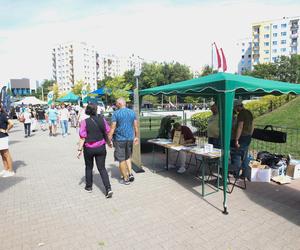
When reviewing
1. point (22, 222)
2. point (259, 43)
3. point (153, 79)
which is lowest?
point (22, 222)

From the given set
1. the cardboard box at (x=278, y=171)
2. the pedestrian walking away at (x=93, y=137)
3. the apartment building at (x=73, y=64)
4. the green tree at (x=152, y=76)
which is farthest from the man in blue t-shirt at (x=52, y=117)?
the apartment building at (x=73, y=64)

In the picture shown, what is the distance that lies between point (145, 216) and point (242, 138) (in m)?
2.90

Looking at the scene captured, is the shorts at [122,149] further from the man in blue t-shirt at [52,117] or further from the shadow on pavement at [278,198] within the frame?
the man in blue t-shirt at [52,117]

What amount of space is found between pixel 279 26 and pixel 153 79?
5788cm

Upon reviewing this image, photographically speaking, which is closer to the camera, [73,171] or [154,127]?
[73,171]

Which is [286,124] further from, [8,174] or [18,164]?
[8,174]

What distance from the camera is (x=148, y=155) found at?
8.84 metres

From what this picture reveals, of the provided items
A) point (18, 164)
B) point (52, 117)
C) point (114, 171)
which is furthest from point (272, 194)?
point (52, 117)

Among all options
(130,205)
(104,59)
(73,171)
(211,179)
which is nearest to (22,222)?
(130,205)

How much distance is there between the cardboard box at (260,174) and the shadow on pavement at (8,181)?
5239 mm

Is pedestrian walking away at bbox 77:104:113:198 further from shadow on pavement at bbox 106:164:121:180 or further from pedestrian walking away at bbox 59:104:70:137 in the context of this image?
pedestrian walking away at bbox 59:104:70:137

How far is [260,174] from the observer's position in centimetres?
555

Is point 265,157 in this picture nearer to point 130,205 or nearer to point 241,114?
point 241,114

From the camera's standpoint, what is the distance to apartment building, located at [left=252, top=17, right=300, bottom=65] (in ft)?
286
